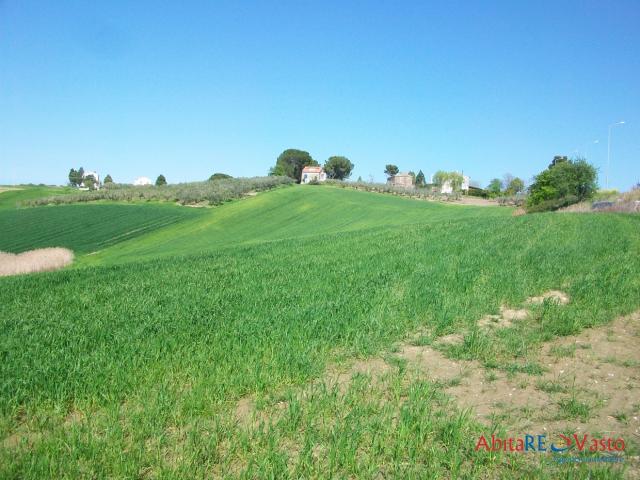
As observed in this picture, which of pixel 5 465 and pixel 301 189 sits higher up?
pixel 301 189

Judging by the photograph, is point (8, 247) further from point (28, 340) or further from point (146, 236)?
point (28, 340)

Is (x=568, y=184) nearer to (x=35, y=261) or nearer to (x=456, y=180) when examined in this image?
(x=35, y=261)

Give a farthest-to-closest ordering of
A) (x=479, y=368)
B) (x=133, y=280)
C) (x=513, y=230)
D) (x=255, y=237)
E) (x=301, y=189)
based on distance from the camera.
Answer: (x=301, y=189) < (x=255, y=237) < (x=513, y=230) < (x=133, y=280) < (x=479, y=368)

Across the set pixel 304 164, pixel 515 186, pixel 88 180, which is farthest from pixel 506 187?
pixel 88 180

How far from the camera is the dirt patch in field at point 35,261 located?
1148 inches

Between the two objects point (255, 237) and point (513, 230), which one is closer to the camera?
point (513, 230)

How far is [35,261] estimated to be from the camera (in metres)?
31.4

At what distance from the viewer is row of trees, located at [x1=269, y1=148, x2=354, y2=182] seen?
149500 millimetres

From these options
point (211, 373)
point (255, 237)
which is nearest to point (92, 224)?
point (255, 237)

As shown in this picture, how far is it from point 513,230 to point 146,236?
3506 centimetres

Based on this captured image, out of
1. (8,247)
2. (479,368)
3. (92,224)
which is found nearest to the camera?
(479,368)

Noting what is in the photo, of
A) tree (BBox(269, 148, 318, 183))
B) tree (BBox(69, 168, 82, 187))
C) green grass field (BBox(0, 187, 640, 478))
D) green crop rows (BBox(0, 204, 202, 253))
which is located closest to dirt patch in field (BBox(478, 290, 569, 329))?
green grass field (BBox(0, 187, 640, 478))

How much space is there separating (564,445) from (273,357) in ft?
11.5

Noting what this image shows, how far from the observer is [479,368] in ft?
19.1
